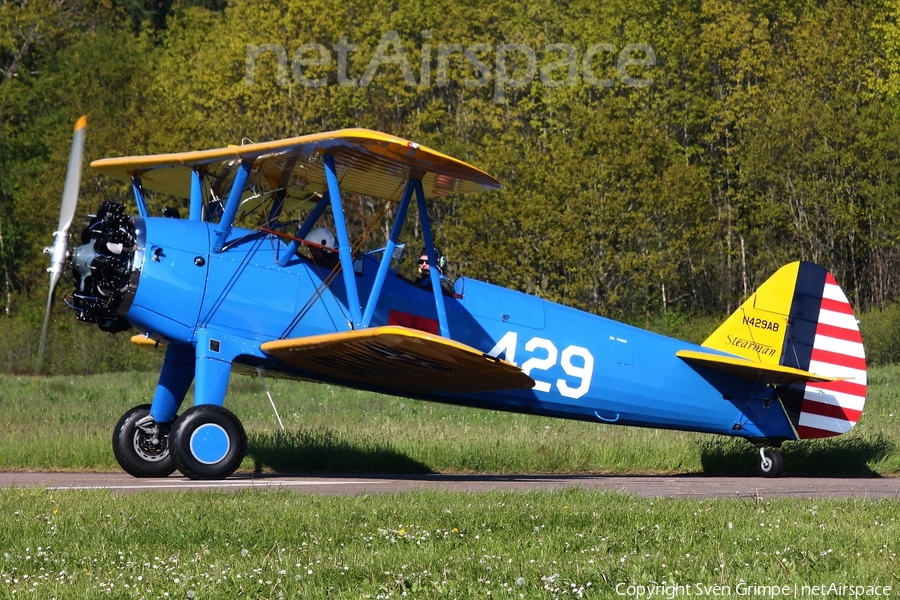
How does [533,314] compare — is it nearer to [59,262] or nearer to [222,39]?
[59,262]

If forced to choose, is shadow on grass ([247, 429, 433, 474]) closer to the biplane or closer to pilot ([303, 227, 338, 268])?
the biplane

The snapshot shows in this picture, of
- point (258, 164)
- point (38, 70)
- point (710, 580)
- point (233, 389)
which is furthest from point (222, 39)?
point (710, 580)

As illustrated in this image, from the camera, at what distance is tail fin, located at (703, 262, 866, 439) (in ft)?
43.7

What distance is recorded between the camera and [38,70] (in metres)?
52.2

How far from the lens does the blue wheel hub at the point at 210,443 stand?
1043cm

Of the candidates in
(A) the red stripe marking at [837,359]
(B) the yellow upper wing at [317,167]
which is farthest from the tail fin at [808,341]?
(B) the yellow upper wing at [317,167]

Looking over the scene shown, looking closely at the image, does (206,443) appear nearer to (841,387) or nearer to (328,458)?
(328,458)

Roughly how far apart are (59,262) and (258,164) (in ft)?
7.07

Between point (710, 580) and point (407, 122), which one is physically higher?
point (407, 122)

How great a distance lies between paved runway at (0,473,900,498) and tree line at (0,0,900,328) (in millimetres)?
23707

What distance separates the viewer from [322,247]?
37.7ft

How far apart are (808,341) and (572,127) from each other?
30067 mm

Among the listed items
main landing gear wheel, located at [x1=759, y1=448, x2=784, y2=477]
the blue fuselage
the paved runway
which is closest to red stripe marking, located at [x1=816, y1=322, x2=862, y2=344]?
the blue fuselage

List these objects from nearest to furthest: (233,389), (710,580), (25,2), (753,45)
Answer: (710,580), (233,389), (753,45), (25,2)
